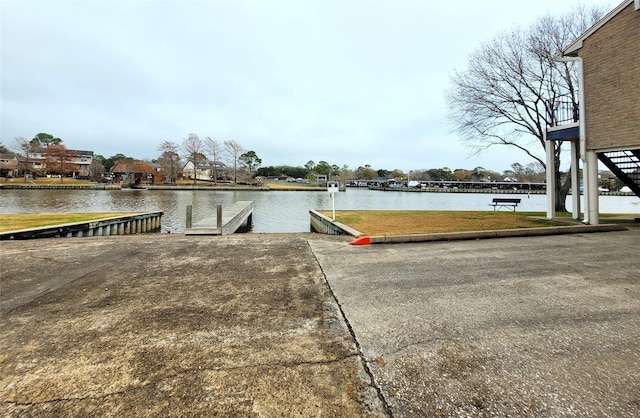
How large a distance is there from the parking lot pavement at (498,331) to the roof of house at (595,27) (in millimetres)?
7259

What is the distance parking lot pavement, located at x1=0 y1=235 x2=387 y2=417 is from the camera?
5.98 ft

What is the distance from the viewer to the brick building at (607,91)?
26.3 ft

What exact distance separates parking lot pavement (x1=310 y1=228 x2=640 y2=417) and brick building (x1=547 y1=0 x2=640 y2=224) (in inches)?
188

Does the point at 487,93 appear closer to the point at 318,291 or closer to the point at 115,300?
the point at 318,291

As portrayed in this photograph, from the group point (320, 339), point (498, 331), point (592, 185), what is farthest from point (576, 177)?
point (320, 339)

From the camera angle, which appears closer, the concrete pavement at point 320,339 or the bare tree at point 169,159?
the concrete pavement at point 320,339

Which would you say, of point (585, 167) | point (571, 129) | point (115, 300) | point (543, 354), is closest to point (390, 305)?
point (543, 354)

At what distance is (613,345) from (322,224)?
36.7 feet

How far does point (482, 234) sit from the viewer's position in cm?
774

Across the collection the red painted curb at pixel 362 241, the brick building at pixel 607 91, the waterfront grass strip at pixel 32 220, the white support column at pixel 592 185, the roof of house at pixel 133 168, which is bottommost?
the red painted curb at pixel 362 241

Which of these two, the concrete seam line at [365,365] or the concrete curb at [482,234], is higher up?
the concrete curb at [482,234]

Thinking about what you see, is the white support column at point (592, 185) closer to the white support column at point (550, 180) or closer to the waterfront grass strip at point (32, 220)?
the white support column at point (550, 180)

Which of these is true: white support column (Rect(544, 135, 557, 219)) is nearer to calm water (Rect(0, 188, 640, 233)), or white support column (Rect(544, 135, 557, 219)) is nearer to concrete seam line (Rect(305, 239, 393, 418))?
calm water (Rect(0, 188, 640, 233))

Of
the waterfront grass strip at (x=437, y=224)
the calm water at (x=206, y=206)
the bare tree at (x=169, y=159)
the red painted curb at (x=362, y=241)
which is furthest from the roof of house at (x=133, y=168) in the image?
the red painted curb at (x=362, y=241)
